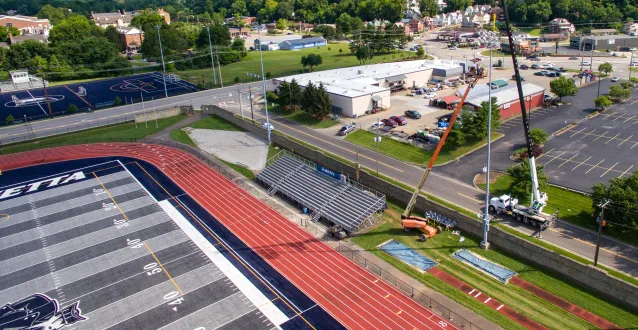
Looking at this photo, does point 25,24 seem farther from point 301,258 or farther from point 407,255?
point 407,255

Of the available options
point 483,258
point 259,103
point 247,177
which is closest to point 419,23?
point 259,103

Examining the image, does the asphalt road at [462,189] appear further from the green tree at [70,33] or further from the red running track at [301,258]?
the green tree at [70,33]

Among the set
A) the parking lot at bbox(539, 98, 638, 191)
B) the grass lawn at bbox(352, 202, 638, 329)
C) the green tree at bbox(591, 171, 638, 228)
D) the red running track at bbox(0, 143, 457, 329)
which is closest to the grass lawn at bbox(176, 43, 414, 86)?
the red running track at bbox(0, 143, 457, 329)

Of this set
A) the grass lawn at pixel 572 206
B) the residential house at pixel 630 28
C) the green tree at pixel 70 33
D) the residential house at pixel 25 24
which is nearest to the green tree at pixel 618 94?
the grass lawn at pixel 572 206

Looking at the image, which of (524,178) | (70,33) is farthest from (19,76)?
(524,178)

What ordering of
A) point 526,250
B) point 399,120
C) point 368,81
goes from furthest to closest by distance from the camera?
point 368,81 < point 399,120 < point 526,250

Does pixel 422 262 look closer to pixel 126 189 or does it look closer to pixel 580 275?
pixel 580 275

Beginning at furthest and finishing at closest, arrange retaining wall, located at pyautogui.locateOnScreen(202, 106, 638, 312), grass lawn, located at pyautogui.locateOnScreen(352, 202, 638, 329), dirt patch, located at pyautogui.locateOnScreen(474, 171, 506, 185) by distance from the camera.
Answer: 1. dirt patch, located at pyautogui.locateOnScreen(474, 171, 506, 185)
2. retaining wall, located at pyautogui.locateOnScreen(202, 106, 638, 312)
3. grass lawn, located at pyautogui.locateOnScreen(352, 202, 638, 329)

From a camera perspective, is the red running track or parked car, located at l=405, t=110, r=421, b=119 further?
parked car, located at l=405, t=110, r=421, b=119

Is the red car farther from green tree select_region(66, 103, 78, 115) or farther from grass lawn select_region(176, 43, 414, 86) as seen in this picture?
A: green tree select_region(66, 103, 78, 115)
